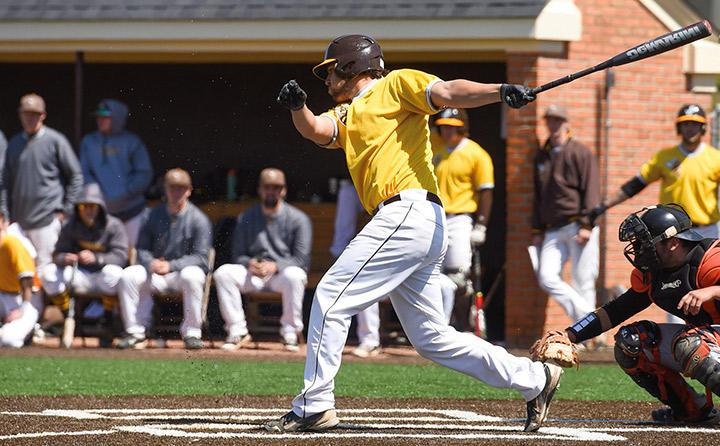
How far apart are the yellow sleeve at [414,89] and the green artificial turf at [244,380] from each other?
2.75 m

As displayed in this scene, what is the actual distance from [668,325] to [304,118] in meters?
1.98

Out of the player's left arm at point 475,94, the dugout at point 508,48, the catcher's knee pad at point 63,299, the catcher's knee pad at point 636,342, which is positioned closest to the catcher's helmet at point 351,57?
the player's left arm at point 475,94

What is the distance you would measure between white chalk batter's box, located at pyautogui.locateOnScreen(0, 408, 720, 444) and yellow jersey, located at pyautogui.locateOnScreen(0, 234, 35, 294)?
17.2 ft

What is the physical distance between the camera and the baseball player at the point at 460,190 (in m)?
12.4

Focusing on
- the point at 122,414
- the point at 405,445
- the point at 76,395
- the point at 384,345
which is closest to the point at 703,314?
the point at 405,445

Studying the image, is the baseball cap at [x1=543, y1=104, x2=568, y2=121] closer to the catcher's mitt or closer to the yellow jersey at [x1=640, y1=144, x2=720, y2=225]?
the yellow jersey at [x1=640, y1=144, x2=720, y2=225]

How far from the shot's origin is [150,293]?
1282 cm

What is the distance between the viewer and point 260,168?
53.3 ft

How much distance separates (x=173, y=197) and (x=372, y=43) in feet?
20.1

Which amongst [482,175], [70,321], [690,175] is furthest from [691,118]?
[70,321]

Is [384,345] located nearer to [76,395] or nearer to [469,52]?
[469,52]

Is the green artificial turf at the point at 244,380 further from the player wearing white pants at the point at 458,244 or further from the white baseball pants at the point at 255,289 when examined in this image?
the player wearing white pants at the point at 458,244

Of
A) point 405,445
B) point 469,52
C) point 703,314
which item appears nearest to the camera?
point 405,445

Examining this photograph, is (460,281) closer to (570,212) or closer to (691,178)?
(570,212)
